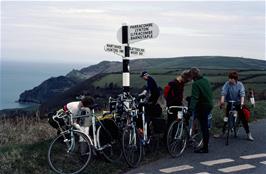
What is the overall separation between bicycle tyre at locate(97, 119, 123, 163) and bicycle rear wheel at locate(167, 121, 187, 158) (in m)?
1.10

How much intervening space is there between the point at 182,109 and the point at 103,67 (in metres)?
111

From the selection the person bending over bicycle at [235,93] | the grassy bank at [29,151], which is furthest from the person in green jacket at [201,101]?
the person bending over bicycle at [235,93]

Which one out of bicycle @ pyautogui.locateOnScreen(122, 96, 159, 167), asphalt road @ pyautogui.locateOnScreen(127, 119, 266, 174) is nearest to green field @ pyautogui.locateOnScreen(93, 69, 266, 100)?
asphalt road @ pyautogui.locateOnScreen(127, 119, 266, 174)

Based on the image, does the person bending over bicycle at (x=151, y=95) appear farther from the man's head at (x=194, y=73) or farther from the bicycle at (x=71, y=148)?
the bicycle at (x=71, y=148)

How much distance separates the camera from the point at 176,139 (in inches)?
366

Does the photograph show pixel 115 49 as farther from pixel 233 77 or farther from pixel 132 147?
pixel 233 77

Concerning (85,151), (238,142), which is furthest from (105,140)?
(238,142)

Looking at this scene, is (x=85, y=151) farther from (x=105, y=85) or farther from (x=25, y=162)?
(x=105, y=85)

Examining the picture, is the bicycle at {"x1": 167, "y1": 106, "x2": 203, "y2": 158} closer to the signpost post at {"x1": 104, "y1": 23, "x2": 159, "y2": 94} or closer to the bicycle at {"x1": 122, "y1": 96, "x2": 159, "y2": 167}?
the bicycle at {"x1": 122, "y1": 96, "x2": 159, "y2": 167}

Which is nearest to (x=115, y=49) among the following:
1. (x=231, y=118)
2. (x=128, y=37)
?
(x=128, y=37)

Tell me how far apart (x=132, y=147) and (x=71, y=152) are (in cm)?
122

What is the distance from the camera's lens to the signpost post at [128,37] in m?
10.0

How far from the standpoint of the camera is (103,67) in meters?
120

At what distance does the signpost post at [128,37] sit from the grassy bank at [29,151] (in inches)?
81.7
